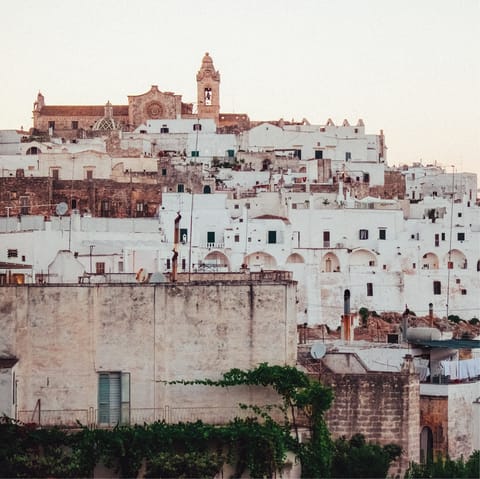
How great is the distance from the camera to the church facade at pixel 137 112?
6525 centimetres

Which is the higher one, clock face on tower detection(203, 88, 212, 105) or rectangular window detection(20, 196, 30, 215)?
clock face on tower detection(203, 88, 212, 105)

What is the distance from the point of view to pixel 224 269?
40.7 m

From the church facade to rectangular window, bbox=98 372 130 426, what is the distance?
4682 cm

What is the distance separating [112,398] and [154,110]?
49176 mm

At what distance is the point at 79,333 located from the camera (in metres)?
17.2

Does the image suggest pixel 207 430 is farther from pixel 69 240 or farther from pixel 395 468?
pixel 69 240

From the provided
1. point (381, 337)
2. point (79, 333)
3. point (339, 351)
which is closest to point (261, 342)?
point (79, 333)

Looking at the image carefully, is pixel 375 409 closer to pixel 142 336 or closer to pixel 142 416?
pixel 142 416

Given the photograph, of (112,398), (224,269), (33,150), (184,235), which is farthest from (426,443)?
(33,150)

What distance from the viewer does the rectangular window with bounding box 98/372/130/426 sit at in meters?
17.2

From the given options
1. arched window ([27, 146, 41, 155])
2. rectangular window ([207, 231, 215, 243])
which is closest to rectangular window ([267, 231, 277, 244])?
rectangular window ([207, 231, 215, 243])

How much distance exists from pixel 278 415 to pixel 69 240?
2355cm

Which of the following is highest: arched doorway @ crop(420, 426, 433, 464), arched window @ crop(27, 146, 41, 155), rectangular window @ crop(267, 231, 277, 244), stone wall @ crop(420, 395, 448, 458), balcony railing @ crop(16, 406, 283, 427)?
arched window @ crop(27, 146, 41, 155)

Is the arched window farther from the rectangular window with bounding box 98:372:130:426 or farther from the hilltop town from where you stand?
the rectangular window with bounding box 98:372:130:426
